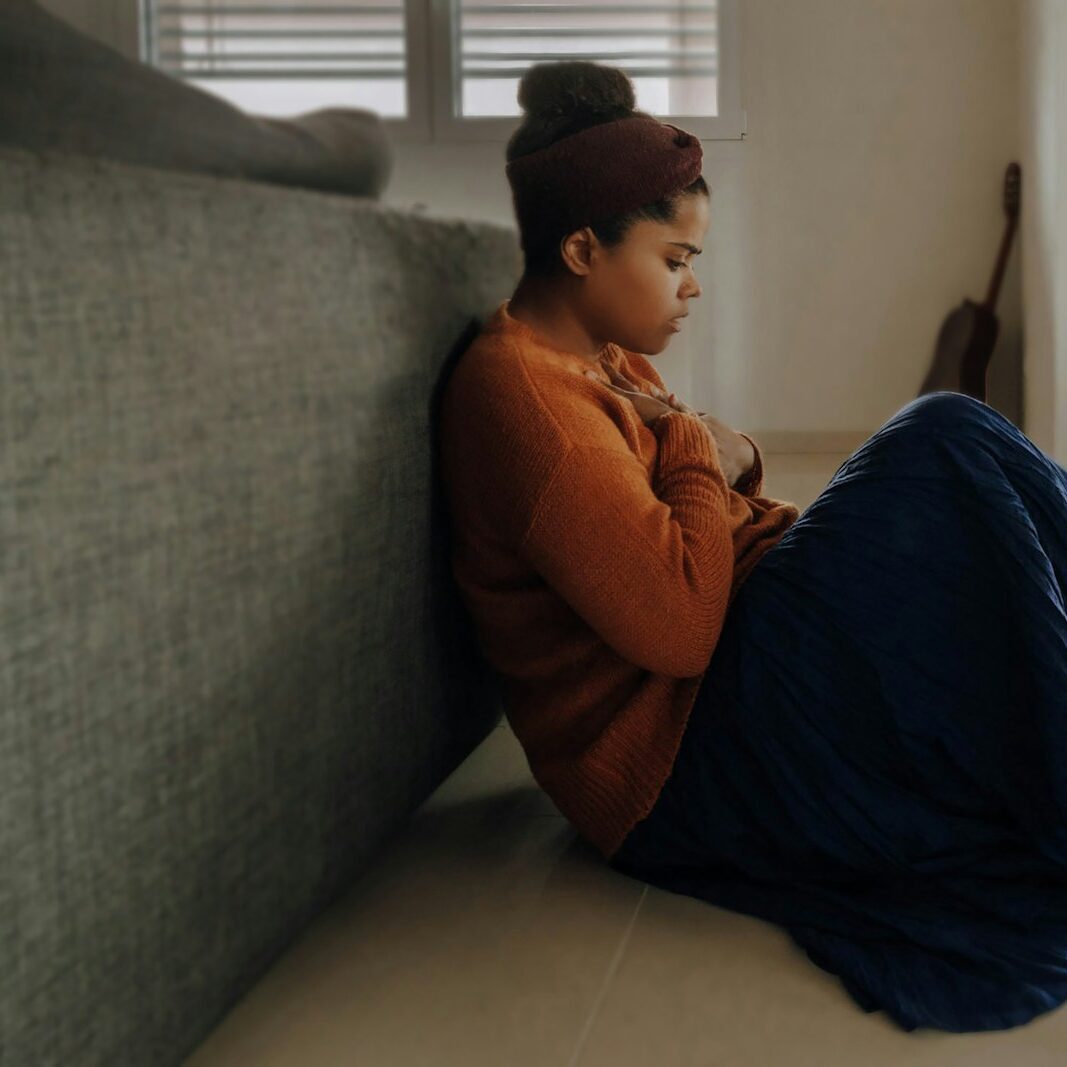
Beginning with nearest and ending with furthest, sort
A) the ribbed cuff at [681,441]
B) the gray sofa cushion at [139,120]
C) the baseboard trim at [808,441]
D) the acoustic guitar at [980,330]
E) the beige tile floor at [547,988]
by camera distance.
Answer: the gray sofa cushion at [139,120], the beige tile floor at [547,988], the ribbed cuff at [681,441], the acoustic guitar at [980,330], the baseboard trim at [808,441]

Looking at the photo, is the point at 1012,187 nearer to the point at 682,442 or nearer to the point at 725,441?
the point at 725,441

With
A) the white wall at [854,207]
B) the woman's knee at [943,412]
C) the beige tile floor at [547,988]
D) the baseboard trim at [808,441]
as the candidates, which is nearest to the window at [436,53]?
the white wall at [854,207]

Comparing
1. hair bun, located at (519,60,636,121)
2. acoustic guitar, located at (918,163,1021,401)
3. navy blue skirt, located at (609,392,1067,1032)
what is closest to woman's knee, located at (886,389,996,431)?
navy blue skirt, located at (609,392,1067,1032)

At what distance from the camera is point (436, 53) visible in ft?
11.7

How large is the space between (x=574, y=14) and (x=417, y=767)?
3.64m

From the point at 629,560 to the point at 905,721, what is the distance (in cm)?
27

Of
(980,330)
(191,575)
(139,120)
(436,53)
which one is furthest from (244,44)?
(980,330)

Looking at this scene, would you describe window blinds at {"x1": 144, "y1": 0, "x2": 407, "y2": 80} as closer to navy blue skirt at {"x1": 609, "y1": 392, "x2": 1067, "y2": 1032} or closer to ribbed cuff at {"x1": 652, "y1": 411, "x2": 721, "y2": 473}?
ribbed cuff at {"x1": 652, "y1": 411, "x2": 721, "y2": 473}

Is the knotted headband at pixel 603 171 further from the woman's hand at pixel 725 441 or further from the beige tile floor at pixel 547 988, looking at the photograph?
the beige tile floor at pixel 547 988

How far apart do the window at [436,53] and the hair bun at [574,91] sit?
0.03 meters

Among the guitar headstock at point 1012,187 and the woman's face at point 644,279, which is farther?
the guitar headstock at point 1012,187

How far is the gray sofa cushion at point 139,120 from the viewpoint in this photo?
0.73 metres

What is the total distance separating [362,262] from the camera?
1.14 metres

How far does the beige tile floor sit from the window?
26.3 inches
